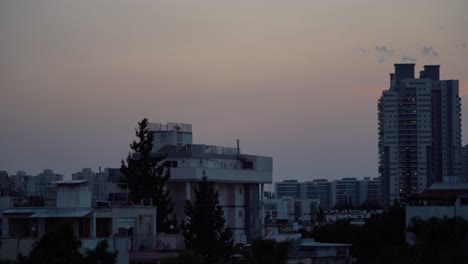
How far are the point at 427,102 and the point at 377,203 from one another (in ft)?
67.2

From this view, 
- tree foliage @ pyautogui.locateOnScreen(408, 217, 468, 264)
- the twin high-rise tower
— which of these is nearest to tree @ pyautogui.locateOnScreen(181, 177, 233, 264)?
tree foliage @ pyautogui.locateOnScreen(408, 217, 468, 264)

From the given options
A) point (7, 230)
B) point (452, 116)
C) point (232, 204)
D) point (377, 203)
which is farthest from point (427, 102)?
point (7, 230)

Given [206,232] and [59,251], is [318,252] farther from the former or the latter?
[59,251]

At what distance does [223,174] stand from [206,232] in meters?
36.4

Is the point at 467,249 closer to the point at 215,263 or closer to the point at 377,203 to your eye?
the point at 215,263

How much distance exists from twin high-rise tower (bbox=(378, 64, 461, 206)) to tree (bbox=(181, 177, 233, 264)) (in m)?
126

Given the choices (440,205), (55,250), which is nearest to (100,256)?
(55,250)

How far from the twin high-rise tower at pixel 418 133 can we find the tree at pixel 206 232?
125747 mm

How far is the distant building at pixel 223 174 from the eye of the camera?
3241 inches

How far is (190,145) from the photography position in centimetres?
8400

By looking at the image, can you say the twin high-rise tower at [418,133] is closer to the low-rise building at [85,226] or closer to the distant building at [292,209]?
the distant building at [292,209]

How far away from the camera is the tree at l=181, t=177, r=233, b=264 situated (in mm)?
47125

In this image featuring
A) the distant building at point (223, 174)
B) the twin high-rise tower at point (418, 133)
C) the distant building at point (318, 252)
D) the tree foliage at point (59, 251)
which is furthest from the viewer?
the twin high-rise tower at point (418, 133)

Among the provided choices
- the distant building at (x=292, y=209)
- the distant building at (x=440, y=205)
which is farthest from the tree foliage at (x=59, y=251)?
the distant building at (x=292, y=209)
